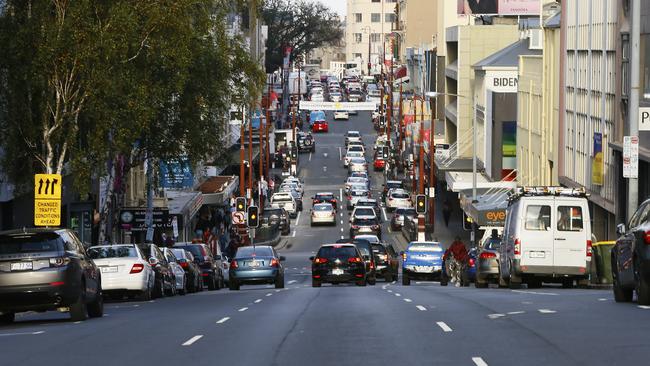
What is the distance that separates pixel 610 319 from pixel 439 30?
107 m

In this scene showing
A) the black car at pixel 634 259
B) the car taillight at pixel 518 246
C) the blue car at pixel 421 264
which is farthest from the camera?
the blue car at pixel 421 264

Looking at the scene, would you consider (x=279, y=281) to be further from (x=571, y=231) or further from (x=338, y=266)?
(x=571, y=231)

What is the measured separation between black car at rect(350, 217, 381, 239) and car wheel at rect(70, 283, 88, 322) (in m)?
51.5

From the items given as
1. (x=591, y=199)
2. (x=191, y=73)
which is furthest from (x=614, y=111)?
(x=191, y=73)

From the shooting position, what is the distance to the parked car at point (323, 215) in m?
87.9

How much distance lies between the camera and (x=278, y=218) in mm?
84250

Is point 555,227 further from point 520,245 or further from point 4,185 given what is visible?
point 4,185

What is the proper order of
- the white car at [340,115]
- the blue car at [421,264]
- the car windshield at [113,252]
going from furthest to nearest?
1. the white car at [340,115]
2. the blue car at [421,264]
3. the car windshield at [113,252]

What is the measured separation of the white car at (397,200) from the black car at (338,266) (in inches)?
2104

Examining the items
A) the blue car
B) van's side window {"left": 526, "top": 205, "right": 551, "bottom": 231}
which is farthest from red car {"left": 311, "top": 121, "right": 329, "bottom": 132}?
van's side window {"left": 526, "top": 205, "right": 551, "bottom": 231}

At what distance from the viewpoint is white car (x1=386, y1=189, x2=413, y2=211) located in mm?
94956

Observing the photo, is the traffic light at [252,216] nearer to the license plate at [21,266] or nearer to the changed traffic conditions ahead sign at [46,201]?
the changed traffic conditions ahead sign at [46,201]

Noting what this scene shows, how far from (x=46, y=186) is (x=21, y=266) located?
323 inches

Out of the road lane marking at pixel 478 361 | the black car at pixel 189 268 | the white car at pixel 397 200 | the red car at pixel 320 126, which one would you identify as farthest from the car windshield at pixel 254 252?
the red car at pixel 320 126
